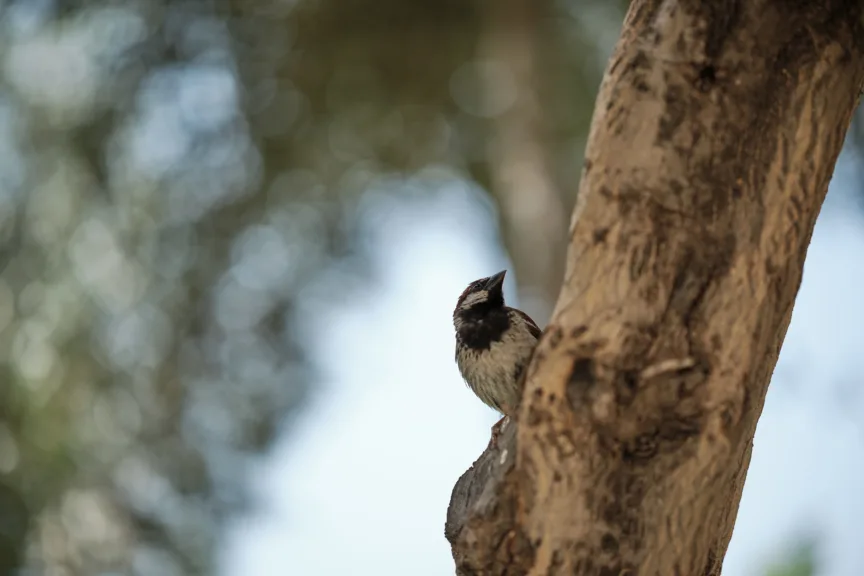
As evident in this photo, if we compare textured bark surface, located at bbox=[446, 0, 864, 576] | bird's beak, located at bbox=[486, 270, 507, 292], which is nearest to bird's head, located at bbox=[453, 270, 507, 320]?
bird's beak, located at bbox=[486, 270, 507, 292]

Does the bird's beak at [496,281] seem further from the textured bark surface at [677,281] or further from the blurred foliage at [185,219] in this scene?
the blurred foliage at [185,219]

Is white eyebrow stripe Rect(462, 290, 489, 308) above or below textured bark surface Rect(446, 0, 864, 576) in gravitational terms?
above

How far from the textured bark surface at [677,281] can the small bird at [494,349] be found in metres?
0.83

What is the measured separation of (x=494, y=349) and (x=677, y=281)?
3.60ft

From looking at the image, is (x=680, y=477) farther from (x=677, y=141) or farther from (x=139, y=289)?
(x=139, y=289)

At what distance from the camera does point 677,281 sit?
6.28ft

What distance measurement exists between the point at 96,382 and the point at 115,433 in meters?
0.38

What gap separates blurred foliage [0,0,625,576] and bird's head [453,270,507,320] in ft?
10.1

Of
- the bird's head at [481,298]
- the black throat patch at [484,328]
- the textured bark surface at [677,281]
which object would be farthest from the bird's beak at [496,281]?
the textured bark surface at [677,281]

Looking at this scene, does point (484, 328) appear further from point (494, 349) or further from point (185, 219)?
point (185, 219)

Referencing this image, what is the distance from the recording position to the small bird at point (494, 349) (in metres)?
2.91

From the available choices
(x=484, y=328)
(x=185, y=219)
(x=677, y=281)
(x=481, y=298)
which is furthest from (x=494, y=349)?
(x=185, y=219)

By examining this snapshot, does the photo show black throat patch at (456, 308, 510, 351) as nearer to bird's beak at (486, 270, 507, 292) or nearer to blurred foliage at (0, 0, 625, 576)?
bird's beak at (486, 270, 507, 292)

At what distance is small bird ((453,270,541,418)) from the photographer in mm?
2910
